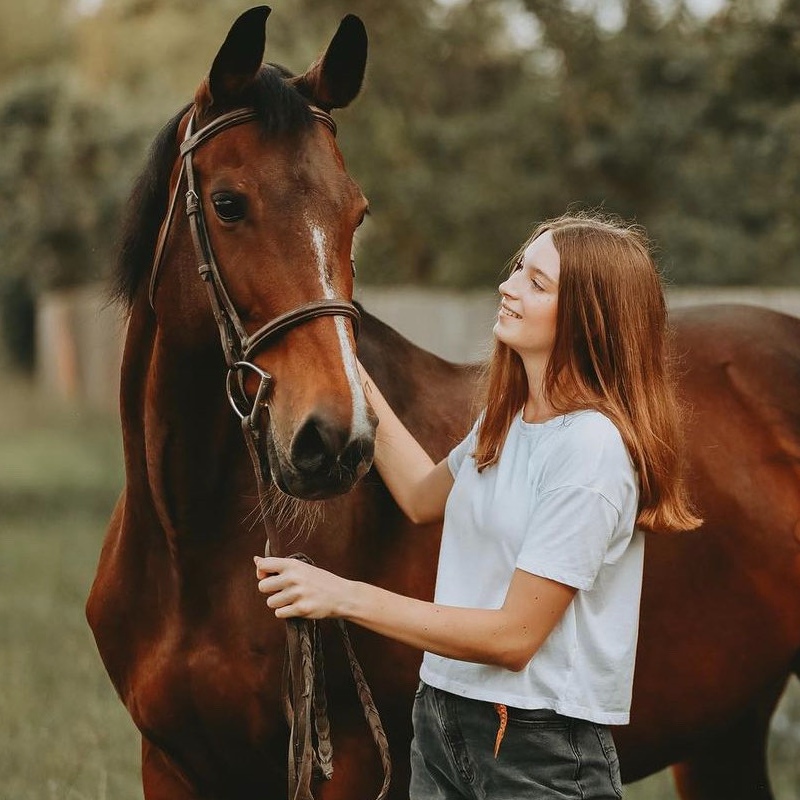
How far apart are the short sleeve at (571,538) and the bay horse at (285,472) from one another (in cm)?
37

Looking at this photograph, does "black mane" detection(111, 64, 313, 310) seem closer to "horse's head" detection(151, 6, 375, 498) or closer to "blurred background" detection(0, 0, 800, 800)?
"horse's head" detection(151, 6, 375, 498)

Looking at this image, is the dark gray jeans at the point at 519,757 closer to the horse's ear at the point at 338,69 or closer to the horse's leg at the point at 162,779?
the horse's leg at the point at 162,779

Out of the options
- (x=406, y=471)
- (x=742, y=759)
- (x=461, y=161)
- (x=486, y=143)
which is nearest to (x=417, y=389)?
(x=406, y=471)

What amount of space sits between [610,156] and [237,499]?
9697 millimetres

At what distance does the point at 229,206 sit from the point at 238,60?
32cm

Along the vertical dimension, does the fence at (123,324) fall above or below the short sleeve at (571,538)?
above

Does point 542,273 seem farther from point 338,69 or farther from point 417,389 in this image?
point 417,389

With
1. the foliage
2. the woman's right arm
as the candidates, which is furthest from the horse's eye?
the foliage

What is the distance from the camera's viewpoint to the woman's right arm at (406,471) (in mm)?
2591

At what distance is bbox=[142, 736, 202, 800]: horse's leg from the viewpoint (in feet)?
9.37

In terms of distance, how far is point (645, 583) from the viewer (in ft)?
10.2

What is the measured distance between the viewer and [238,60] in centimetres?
247

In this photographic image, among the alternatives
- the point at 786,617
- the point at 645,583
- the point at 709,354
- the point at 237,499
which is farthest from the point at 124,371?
the point at 786,617

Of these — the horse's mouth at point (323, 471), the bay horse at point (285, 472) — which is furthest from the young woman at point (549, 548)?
the bay horse at point (285, 472)
